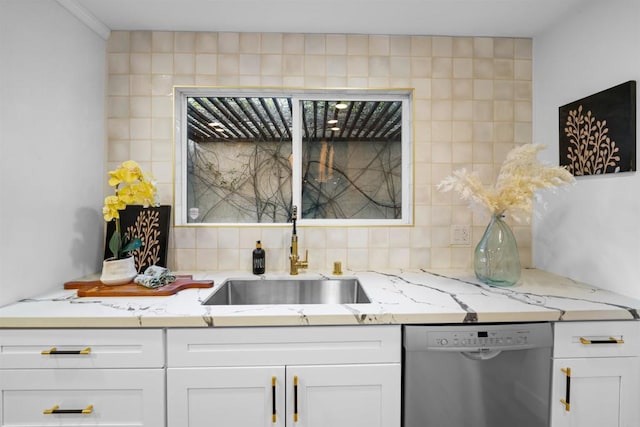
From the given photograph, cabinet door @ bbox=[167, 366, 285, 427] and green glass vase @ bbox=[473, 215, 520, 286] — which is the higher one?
green glass vase @ bbox=[473, 215, 520, 286]

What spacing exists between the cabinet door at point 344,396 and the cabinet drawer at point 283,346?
1.6 inches

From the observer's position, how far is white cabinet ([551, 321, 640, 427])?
4.30 ft

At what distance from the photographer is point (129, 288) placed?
1554 millimetres

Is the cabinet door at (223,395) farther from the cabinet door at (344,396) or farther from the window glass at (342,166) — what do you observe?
the window glass at (342,166)

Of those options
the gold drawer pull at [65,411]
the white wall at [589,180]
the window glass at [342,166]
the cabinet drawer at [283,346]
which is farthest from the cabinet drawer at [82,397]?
the white wall at [589,180]

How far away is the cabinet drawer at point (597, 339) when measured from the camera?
1.31 meters

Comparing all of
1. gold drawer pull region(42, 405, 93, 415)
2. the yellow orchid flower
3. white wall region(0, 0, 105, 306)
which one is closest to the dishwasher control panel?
gold drawer pull region(42, 405, 93, 415)

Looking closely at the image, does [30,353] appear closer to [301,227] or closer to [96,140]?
[96,140]

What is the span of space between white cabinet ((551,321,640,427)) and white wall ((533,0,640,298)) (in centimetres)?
25

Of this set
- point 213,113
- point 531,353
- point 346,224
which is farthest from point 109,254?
point 531,353

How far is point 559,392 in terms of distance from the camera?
132 centimetres

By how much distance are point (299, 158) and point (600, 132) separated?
4.77 ft

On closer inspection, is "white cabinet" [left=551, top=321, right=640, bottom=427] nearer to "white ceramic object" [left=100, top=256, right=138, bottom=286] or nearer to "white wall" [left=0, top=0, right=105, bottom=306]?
"white ceramic object" [left=100, top=256, right=138, bottom=286]

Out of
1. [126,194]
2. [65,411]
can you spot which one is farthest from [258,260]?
[65,411]
